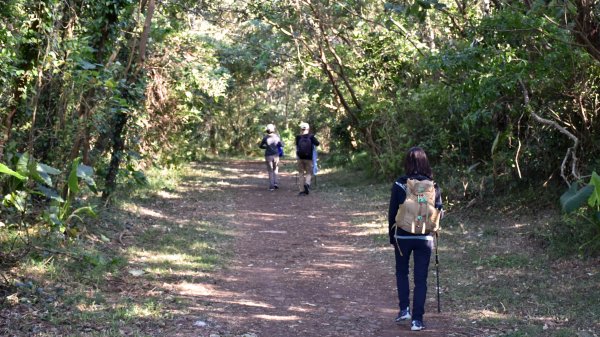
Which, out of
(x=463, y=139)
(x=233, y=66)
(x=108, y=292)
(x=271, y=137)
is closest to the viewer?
(x=108, y=292)

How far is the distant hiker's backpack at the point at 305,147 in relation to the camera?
18969 millimetres

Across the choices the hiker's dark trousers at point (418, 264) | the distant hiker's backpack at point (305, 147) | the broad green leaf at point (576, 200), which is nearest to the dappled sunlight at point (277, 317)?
the hiker's dark trousers at point (418, 264)

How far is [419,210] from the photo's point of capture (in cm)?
703

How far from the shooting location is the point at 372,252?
11.4 metres

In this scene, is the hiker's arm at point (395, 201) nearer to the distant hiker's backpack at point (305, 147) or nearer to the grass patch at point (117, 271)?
the grass patch at point (117, 271)

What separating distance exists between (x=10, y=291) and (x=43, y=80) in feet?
10.1

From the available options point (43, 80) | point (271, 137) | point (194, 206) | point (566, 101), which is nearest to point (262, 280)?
point (43, 80)

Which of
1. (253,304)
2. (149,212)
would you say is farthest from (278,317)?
(149,212)

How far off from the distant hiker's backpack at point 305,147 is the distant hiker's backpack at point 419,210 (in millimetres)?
11882

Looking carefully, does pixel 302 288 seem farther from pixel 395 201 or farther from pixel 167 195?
pixel 167 195

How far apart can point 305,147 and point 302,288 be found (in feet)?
A: 33.5

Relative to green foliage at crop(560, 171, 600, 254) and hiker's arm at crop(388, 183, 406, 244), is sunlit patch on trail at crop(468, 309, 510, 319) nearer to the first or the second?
hiker's arm at crop(388, 183, 406, 244)

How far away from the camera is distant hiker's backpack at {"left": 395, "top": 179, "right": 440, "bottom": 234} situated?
277 inches

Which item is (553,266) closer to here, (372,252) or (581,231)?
(581,231)
